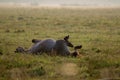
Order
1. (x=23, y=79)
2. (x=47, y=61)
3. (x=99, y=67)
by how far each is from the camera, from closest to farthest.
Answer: (x=23, y=79)
(x=99, y=67)
(x=47, y=61)

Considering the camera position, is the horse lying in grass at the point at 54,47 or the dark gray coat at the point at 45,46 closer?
the horse lying in grass at the point at 54,47

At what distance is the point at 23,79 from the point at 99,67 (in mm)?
2679

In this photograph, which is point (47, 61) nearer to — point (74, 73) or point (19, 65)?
point (19, 65)

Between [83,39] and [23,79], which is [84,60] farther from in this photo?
[83,39]

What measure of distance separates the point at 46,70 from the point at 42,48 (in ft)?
7.94

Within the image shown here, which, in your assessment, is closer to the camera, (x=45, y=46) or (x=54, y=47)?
(x=54, y=47)

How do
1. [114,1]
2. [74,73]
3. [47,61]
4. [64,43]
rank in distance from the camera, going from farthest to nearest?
[114,1], [64,43], [47,61], [74,73]

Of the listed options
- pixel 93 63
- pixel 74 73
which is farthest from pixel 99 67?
pixel 74 73

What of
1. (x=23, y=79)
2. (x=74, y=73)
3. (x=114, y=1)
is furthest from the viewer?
(x=114, y=1)

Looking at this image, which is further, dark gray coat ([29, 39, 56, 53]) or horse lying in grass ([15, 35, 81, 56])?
dark gray coat ([29, 39, 56, 53])

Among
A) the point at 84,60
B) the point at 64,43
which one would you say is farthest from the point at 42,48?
the point at 84,60

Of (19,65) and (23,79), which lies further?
(19,65)

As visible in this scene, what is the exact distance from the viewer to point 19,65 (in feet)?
37.2

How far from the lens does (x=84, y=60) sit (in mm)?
12242
